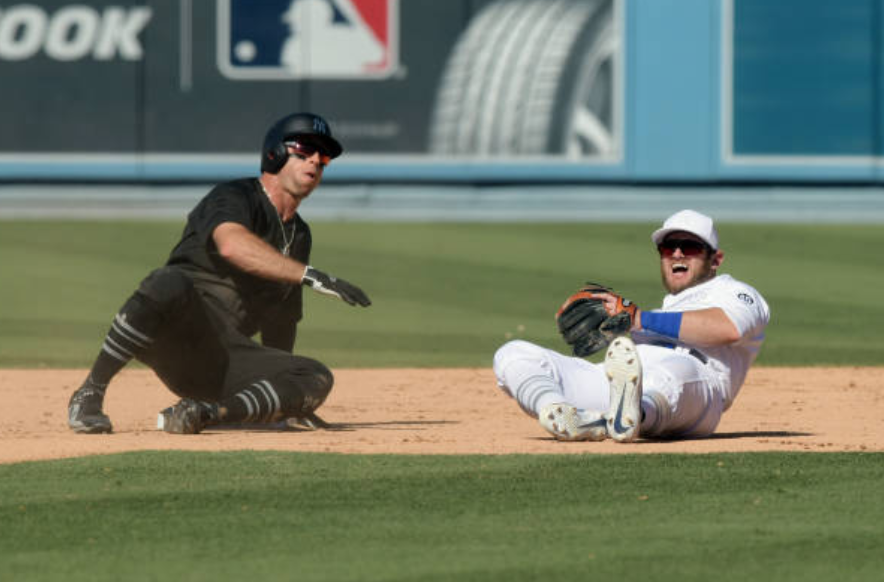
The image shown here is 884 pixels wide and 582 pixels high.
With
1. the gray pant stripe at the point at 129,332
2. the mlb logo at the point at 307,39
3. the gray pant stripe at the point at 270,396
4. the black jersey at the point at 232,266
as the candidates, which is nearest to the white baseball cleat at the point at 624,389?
the gray pant stripe at the point at 270,396

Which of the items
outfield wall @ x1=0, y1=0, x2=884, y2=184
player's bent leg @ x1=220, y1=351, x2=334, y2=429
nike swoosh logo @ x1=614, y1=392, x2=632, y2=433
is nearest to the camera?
nike swoosh logo @ x1=614, y1=392, x2=632, y2=433

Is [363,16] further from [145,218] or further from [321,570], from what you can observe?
[321,570]

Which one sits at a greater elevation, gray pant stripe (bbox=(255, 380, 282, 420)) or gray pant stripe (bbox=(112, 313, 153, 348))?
gray pant stripe (bbox=(112, 313, 153, 348))

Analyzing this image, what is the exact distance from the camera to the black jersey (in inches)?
348

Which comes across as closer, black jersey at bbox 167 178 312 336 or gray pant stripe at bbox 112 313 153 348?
gray pant stripe at bbox 112 313 153 348

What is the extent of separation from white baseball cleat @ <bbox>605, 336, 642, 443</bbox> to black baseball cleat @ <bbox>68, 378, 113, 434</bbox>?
2293mm

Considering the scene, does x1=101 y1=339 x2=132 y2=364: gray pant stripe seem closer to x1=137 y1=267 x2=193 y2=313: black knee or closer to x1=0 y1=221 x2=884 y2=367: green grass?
x1=137 y1=267 x2=193 y2=313: black knee

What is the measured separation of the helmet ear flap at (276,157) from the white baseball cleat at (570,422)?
1721 mm

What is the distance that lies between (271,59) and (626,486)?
16.2 m

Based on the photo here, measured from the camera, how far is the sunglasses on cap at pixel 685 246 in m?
8.47

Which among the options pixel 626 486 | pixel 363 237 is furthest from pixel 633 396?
pixel 363 237

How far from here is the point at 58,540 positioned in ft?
19.8

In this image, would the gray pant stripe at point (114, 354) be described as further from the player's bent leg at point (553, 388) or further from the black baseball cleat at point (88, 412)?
the player's bent leg at point (553, 388)

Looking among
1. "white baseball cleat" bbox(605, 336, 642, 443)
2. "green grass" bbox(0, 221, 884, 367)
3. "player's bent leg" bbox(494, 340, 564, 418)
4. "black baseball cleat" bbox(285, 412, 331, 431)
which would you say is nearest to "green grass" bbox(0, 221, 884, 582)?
"white baseball cleat" bbox(605, 336, 642, 443)
